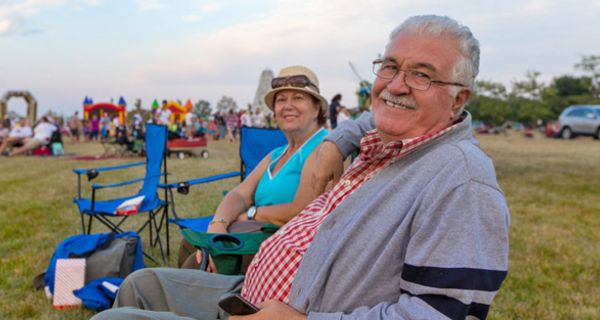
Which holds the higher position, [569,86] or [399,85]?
[569,86]

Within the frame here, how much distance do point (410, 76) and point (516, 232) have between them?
4.30m

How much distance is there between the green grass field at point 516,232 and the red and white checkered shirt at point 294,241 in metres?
1.85

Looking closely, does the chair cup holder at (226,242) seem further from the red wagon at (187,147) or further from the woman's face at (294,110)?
the red wagon at (187,147)

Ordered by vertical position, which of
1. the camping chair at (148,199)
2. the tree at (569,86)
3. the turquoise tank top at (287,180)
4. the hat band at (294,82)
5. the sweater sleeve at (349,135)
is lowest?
the camping chair at (148,199)

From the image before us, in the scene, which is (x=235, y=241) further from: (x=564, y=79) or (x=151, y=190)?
(x=564, y=79)

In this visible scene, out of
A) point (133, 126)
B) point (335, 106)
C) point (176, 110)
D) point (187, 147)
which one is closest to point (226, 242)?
point (335, 106)

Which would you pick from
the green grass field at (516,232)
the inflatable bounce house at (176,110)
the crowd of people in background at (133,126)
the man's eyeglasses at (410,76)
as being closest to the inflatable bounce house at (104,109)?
the crowd of people in background at (133,126)

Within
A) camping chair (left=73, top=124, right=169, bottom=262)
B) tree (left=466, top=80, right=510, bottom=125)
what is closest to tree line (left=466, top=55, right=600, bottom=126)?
tree (left=466, top=80, right=510, bottom=125)

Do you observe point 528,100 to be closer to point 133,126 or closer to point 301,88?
point 133,126

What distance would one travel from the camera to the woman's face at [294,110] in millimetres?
3098

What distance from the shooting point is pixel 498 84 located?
44469 mm

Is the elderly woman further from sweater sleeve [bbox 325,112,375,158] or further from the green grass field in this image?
the green grass field

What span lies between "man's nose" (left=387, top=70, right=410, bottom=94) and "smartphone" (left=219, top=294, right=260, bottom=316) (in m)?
0.70

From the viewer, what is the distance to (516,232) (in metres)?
5.41
